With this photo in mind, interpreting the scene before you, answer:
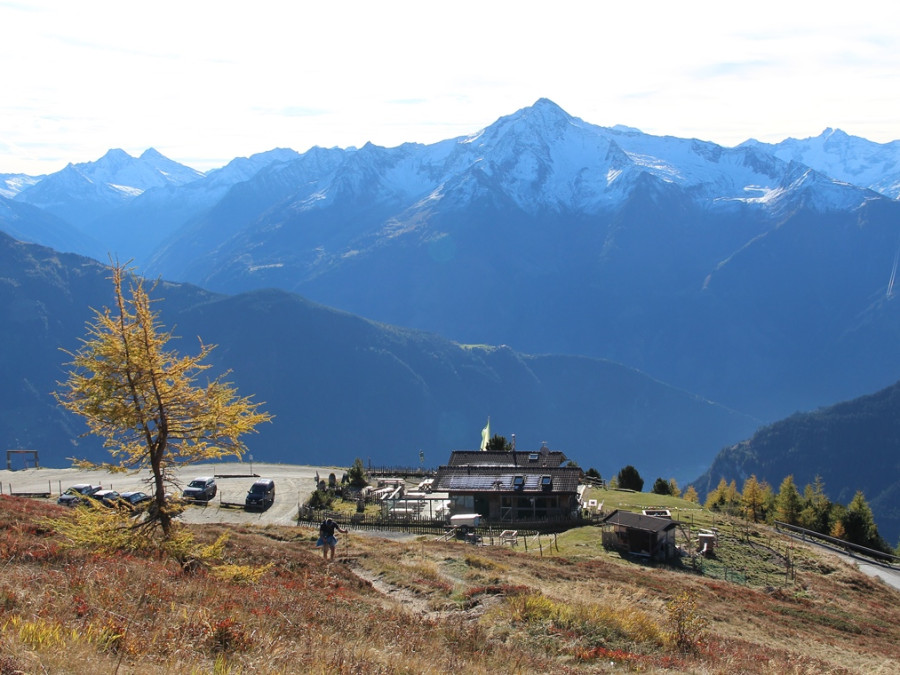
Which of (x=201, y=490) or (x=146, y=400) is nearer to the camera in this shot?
(x=146, y=400)

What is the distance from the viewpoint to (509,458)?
64562mm

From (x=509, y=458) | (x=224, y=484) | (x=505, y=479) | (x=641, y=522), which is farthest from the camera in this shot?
(x=224, y=484)

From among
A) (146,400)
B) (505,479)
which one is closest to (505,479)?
(505,479)

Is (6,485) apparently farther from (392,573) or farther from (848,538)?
(848,538)

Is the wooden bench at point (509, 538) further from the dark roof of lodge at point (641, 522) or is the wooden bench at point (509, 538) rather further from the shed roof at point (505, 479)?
the shed roof at point (505, 479)

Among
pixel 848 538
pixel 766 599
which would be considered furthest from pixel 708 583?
pixel 848 538

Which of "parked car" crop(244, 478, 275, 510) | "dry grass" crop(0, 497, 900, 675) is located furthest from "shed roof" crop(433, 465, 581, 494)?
"dry grass" crop(0, 497, 900, 675)

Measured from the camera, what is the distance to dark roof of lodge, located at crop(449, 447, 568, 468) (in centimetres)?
6269

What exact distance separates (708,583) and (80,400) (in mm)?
28668

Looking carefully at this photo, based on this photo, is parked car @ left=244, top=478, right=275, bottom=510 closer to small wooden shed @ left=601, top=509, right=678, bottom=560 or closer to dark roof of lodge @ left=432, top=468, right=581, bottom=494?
dark roof of lodge @ left=432, top=468, right=581, bottom=494

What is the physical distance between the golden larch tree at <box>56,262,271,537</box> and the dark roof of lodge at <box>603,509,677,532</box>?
93.0 feet

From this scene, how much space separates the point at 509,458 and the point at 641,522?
22.5 m

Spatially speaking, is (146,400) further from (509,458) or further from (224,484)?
(224,484)

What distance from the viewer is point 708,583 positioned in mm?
35125
